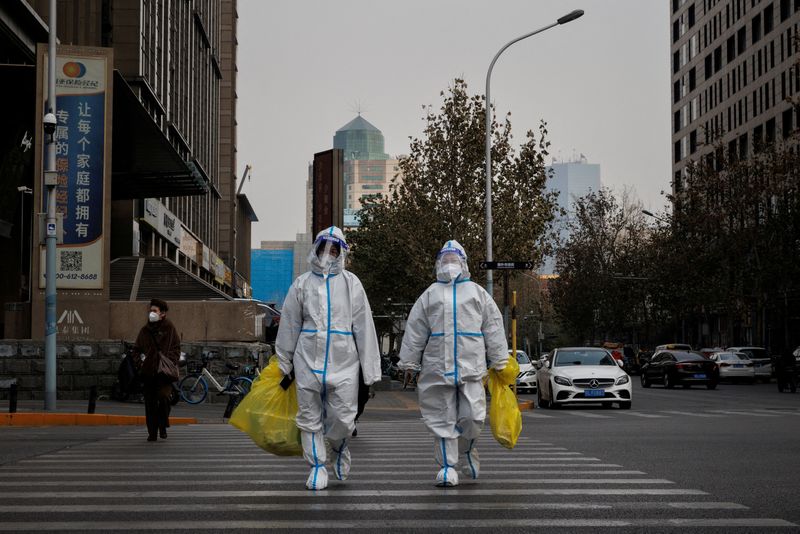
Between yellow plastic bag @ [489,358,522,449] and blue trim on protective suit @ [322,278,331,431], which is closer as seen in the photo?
blue trim on protective suit @ [322,278,331,431]

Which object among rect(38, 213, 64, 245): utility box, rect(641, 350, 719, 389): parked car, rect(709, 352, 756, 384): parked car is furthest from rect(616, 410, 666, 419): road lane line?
rect(709, 352, 756, 384): parked car

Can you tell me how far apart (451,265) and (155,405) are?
6294mm

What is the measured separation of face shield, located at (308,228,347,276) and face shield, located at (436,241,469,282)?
79cm

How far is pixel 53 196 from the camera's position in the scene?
19891 mm

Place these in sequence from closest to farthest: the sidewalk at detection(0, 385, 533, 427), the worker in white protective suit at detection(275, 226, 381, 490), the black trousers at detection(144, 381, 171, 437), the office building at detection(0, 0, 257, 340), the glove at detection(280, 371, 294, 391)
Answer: the worker in white protective suit at detection(275, 226, 381, 490)
the glove at detection(280, 371, 294, 391)
the black trousers at detection(144, 381, 171, 437)
the sidewalk at detection(0, 385, 533, 427)
the office building at detection(0, 0, 257, 340)

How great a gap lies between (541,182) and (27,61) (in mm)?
17553

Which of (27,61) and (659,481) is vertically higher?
(27,61)

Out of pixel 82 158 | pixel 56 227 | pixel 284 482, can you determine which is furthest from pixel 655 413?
pixel 284 482

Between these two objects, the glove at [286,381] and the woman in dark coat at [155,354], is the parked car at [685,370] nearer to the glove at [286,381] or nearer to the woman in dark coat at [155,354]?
the woman in dark coat at [155,354]

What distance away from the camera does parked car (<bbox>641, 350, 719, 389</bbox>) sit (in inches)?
1567

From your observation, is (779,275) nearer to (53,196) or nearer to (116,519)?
(53,196)

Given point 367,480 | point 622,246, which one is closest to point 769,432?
point 367,480

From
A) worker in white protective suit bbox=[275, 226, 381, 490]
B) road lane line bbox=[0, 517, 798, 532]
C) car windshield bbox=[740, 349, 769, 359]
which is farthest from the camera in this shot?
car windshield bbox=[740, 349, 769, 359]

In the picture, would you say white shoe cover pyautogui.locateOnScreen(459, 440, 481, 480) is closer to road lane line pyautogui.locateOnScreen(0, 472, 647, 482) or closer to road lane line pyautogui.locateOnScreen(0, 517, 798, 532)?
road lane line pyautogui.locateOnScreen(0, 472, 647, 482)
